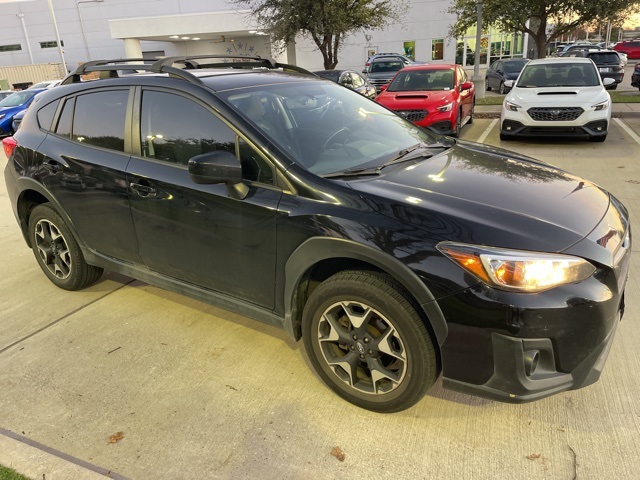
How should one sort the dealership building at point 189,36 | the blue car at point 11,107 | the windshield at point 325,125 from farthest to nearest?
1. the dealership building at point 189,36
2. the blue car at point 11,107
3. the windshield at point 325,125

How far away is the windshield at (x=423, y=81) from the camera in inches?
413

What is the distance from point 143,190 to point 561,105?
817cm

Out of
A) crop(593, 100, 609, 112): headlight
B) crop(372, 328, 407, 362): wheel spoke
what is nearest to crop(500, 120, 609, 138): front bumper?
crop(593, 100, 609, 112): headlight

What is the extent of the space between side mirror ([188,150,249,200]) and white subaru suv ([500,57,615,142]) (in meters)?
8.00

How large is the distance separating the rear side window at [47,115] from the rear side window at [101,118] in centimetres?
19

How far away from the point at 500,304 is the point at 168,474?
1.73 m

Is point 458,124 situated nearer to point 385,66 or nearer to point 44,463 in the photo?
point 44,463

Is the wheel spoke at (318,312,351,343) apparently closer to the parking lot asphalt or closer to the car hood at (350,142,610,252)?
the parking lot asphalt

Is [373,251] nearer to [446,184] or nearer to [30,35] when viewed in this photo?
[446,184]

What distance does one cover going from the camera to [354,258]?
2471mm

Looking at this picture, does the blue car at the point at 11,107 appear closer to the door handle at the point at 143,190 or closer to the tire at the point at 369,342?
the door handle at the point at 143,190

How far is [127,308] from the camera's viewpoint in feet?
13.1

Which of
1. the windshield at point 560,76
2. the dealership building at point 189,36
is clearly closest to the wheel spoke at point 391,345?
the windshield at point 560,76

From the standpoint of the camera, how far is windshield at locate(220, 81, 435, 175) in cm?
293
